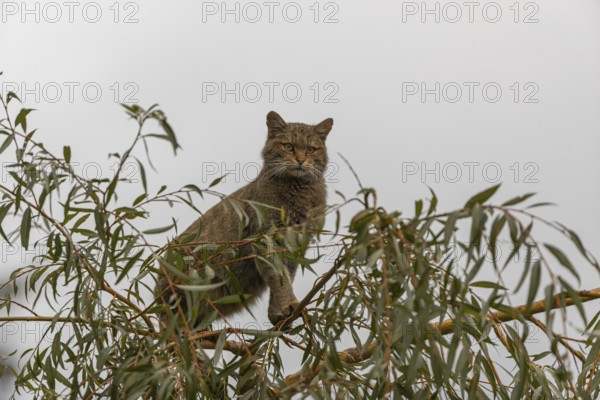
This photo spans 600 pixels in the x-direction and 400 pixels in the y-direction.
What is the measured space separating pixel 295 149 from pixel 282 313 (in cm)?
113

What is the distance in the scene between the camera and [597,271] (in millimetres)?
2213

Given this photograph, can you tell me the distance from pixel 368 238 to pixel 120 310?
1325 mm

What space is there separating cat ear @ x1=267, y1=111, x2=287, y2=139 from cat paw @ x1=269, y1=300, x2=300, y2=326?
1.27 meters

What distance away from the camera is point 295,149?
17.2ft

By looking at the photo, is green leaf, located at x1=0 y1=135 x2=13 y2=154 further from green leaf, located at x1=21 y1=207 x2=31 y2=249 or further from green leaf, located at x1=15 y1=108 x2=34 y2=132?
green leaf, located at x1=21 y1=207 x2=31 y2=249

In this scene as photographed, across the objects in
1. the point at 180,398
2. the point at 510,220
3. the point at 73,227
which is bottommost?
the point at 180,398

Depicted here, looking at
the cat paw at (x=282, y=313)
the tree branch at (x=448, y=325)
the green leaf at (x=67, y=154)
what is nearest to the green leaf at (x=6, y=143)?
the green leaf at (x=67, y=154)

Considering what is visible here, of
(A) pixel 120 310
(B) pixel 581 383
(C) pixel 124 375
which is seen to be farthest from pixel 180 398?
(B) pixel 581 383

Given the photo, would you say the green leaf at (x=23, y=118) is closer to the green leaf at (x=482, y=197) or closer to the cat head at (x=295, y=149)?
the green leaf at (x=482, y=197)

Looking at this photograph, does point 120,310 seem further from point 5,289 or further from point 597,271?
point 597,271

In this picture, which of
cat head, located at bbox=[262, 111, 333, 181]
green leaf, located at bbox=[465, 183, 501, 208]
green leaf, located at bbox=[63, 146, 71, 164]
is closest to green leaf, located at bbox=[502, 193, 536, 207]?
green leaf, located at bbox=[465, 183, 501, 208]

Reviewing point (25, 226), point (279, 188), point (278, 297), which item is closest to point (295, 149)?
point (279, 188)

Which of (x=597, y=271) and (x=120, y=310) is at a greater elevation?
(x=597, y=271)

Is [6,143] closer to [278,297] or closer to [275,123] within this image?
[278,297]
